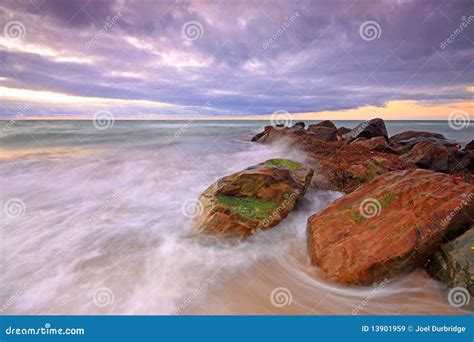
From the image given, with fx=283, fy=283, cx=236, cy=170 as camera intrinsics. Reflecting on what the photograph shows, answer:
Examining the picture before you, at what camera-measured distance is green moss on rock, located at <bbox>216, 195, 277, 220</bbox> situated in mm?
6527

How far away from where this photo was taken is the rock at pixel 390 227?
4.84m

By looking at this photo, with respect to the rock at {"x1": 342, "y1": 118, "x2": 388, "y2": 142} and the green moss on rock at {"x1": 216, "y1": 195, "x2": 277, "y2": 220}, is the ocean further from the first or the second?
the rock at {"x1": 342, "y1": 118, "x2": 388, "y2": 142}

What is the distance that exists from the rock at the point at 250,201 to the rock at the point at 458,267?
3.21 metres

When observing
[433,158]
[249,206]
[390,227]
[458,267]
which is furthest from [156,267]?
[433,158]

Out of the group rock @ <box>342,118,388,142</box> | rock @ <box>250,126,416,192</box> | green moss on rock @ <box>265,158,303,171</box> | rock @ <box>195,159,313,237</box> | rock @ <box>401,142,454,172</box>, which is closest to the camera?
rock @ <box>195,159,313,237</box>

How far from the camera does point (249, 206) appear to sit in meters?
6.73

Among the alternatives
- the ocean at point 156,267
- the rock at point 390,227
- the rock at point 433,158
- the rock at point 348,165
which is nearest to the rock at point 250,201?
the ocean at point 156,267

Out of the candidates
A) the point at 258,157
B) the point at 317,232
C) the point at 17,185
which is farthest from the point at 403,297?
the point at 17,185

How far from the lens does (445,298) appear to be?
4.58 m

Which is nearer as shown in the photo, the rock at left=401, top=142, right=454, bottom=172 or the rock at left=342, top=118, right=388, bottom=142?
the rock at left=401, top=142, right=454, bottom=172

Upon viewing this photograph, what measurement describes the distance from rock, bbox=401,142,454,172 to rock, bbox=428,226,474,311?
5826 mm

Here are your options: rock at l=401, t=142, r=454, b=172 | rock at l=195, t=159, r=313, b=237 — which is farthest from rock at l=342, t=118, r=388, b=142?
rock at l=195, t=159, r=313, b=237

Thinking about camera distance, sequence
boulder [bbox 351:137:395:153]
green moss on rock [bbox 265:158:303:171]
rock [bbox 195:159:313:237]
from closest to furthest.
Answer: rock [bbox 195:159:313:237] < green moss on rock [bbox 265:158:303:171] < boulder [bbox 351:137:395:153]

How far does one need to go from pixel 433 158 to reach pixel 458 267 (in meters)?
7.00
